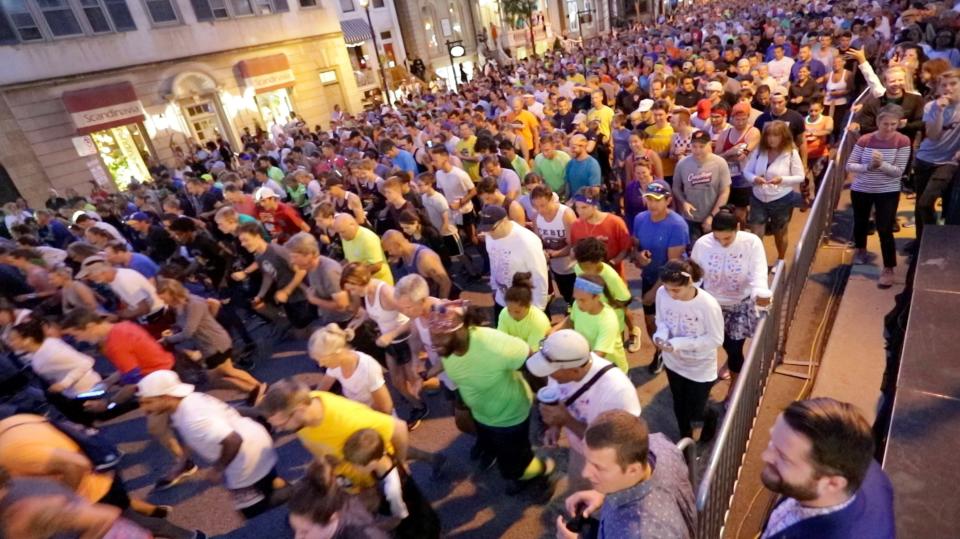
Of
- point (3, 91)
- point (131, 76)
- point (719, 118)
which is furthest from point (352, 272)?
point (131, 76)

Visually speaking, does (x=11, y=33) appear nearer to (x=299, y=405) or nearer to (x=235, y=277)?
(x=235, y=277)

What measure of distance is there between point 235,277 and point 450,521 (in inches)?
168

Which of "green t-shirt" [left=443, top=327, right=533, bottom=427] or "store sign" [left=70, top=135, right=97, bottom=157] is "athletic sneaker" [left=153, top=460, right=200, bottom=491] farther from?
"store sign" [left=70, top=135, right=97, bottom=157]

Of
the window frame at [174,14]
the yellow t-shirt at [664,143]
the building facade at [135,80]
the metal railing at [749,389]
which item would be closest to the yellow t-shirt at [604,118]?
the yellow t-shirt at [664,143]

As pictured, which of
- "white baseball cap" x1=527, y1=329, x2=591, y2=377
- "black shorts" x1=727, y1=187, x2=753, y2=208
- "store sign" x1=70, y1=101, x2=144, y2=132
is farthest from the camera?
"store sign" x1=70, y1=101, x2=144, y2=132

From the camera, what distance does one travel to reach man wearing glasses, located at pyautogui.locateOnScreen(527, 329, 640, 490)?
2.77m

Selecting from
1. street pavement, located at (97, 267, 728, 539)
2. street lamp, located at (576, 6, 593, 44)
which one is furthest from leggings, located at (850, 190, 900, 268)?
street lamp, located at (576, 6, 593, 44)

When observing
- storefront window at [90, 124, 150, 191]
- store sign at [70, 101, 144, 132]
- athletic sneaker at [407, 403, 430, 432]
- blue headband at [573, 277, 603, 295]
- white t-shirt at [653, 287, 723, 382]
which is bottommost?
athletic sneaker at [407, 403, 430, 432]

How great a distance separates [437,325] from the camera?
134 inches

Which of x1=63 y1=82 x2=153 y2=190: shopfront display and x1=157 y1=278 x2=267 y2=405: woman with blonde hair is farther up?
x1=63 y1=82 x2=153 y2=190: shopfront display

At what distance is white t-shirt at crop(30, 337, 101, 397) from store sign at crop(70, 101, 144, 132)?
58.2ft

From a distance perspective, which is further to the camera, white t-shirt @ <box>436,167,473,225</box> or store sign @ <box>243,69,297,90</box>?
store sign @ <box>243,69,297,90</box>

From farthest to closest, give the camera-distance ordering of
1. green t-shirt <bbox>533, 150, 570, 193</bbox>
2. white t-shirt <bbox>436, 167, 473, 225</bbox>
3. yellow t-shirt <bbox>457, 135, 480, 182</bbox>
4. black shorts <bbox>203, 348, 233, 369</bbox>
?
1. yellow t-shirt <bbox>457, 135, 480, 182</bbox>
2. white t-shirt <bbox>436, 167, 473, 225</bbox>
3. green t-shirt <bbox>533, 150, 570, 193</bbox>
4. black shorts <bbox>203, 348, 233, 369</bbox>

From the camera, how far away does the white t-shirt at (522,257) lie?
4.71m
